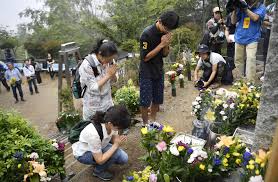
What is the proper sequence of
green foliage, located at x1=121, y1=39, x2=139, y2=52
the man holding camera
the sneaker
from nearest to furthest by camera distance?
the sneaker, the man holding camera, green foliage, located at x1=121, y1=39, x2=139, y2=52

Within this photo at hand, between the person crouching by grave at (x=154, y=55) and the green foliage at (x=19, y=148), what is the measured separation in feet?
4.61

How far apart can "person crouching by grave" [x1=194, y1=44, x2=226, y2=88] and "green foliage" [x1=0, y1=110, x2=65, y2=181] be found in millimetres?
3389

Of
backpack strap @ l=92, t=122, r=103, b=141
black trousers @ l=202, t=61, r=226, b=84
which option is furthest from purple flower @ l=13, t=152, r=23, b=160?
black trousers @ l=202, t=61, r=226, b=84

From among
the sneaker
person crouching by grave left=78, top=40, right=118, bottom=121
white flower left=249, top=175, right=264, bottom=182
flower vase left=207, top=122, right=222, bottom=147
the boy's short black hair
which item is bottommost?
the sneaker

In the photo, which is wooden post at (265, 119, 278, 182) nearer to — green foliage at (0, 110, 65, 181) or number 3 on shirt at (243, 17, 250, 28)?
green foliage at (0, 110, 65, 181)

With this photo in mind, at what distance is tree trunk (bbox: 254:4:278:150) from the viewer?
8.31 feet

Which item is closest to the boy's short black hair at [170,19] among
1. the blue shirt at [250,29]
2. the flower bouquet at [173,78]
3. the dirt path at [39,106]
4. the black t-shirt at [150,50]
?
the black t-shirt at [150,50]

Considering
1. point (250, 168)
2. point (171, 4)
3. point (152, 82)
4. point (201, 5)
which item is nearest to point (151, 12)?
point (171, 4)

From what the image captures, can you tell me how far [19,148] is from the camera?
3.26 meters

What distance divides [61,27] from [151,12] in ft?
34.8

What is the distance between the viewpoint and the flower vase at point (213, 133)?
12.0ft

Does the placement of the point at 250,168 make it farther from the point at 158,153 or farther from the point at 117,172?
the point at 117,172

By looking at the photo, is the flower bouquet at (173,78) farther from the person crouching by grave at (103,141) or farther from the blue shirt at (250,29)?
the person crouching by grave at (103,141)

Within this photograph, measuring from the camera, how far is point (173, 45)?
11844mm
